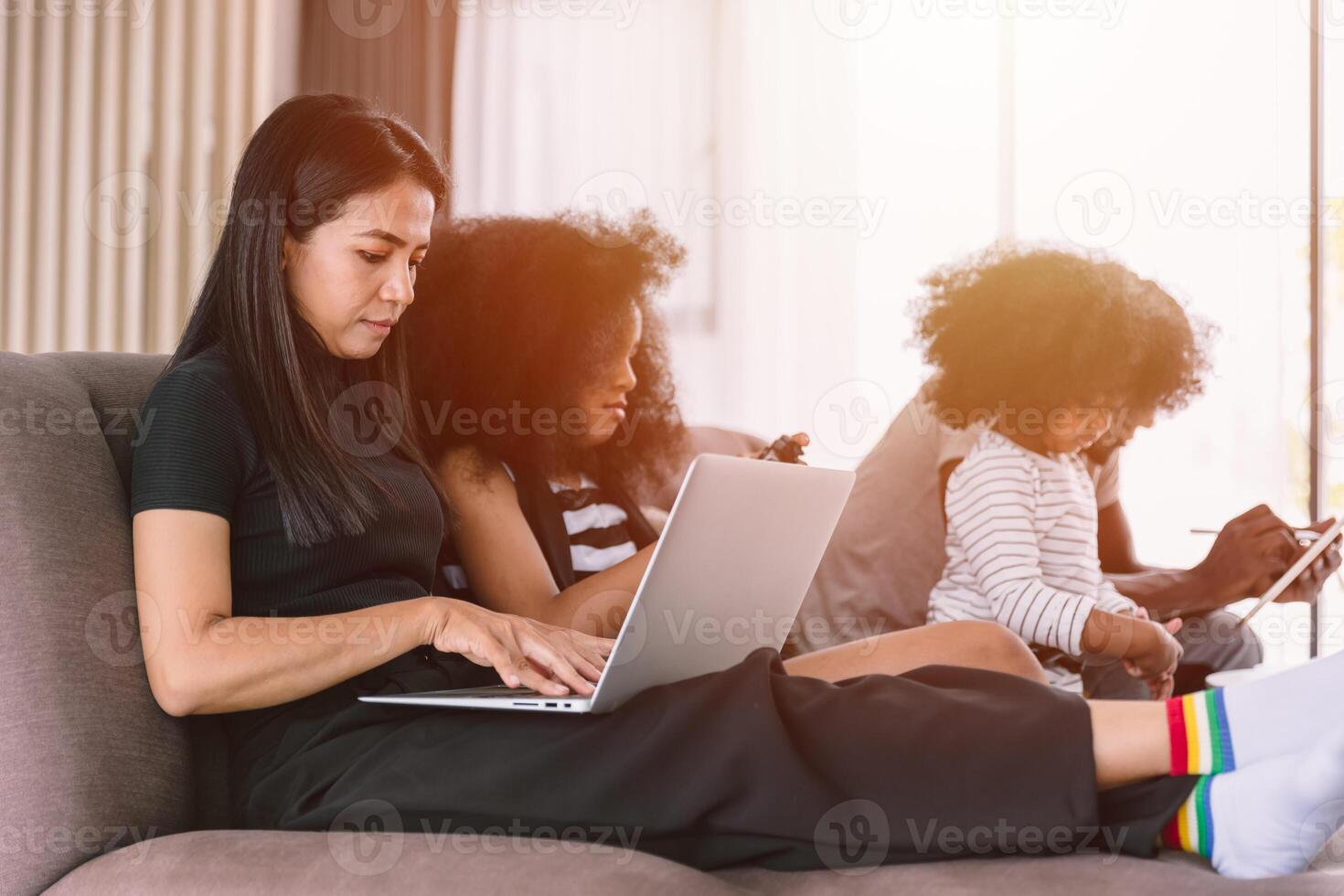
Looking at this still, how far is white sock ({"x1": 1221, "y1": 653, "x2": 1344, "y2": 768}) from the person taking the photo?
887 mm

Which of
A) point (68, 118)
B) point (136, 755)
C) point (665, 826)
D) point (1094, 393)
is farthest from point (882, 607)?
point (68, 118)

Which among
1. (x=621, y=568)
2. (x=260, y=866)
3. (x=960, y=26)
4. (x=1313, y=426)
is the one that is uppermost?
(x=960, y=26)

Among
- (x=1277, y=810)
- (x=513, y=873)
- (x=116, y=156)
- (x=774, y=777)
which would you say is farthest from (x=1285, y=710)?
(x=116, y=156)

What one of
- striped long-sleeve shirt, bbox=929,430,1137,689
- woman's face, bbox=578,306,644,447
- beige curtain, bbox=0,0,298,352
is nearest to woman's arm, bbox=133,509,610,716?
woman's face, bbox=578,306,644,447

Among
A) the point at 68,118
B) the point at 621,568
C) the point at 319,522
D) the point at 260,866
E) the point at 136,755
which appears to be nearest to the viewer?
the point at 260,866

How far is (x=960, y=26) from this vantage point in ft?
11.0

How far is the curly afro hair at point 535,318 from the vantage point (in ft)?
5.56

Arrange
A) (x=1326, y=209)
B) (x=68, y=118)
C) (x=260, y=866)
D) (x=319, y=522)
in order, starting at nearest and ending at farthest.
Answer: (x=260, y=866)
(x=319, y=522)
(x=1326, y=209)
(x=68, y=118)

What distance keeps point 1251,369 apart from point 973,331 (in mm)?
1123

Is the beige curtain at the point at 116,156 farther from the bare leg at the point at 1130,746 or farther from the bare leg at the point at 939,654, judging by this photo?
the bare leg at the point at 1130,746

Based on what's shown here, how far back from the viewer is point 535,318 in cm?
176

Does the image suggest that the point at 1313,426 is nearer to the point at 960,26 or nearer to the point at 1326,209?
the point at 1326,209

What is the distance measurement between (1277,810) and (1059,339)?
4.28ft

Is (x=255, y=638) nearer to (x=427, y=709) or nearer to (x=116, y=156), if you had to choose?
(x=427, y=709)
